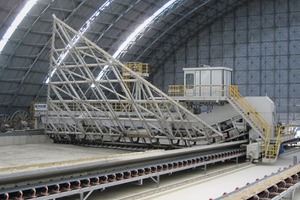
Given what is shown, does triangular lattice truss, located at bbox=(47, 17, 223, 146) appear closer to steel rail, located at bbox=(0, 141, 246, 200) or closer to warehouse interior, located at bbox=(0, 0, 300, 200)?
warehouse interior, located at bbox=(0, 0, 300, 200)

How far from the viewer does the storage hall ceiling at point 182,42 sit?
32.9 metres

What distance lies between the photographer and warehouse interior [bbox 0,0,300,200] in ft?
49.4

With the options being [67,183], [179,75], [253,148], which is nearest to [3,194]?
[67,183]

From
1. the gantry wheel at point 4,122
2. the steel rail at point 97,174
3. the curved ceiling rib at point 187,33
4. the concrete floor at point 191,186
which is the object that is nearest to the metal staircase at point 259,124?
the concrete floor at point 191,186

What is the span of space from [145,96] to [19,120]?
17993 mm

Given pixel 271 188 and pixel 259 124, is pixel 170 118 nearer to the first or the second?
pixel 259 124

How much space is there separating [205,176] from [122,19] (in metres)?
22.6

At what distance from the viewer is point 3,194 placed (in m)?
11.1

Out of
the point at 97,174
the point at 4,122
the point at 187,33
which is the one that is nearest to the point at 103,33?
the point at 4,122

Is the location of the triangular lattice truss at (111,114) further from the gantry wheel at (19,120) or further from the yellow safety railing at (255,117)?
the gantry wheel at (19,120)

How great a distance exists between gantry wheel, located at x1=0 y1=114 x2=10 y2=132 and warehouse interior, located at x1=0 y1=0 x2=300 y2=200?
17 centimetres

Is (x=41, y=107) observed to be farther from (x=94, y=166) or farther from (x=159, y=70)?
(x=159, y=70)

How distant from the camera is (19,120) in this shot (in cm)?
3447

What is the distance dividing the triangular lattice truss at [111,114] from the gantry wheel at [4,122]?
244 inches
